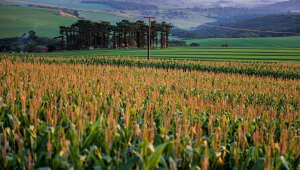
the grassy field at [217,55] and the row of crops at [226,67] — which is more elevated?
the grassy field at [217,55]

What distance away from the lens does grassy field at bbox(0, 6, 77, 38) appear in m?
96.7

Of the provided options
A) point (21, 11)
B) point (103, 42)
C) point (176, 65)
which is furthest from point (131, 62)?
point (21, 11)

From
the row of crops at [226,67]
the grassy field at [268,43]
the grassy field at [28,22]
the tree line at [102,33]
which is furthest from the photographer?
the grassy field at [28,22]

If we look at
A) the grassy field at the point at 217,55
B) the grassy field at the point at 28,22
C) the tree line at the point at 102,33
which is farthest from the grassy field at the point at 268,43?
the grassy field at the point at 28,22

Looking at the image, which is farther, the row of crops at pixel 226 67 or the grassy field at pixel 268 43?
the grassy field at pixel 268 43

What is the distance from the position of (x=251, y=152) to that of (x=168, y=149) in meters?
1.34

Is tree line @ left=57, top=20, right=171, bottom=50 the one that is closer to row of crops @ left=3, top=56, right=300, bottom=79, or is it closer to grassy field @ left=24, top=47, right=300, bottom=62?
grassy field @ left=24, top=47, right=300, bottom=62

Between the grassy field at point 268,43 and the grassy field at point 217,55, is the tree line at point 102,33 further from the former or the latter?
the grassy field at point 217,55

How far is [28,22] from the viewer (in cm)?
11156

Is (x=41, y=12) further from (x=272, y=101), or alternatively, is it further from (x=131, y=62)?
(x=272, y=101)

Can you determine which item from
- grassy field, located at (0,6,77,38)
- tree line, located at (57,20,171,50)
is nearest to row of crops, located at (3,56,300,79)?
tree line, located at (57,20,171,50)

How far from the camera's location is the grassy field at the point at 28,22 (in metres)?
96.7

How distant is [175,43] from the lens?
103 meters

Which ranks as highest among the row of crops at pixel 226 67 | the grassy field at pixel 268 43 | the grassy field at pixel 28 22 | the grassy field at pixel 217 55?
the grassy field at pixel 28 22
